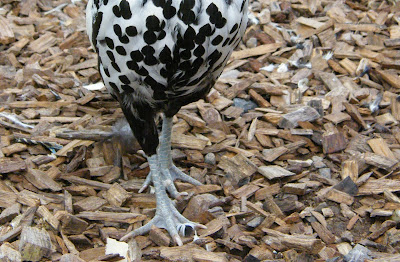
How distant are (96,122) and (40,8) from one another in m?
1.75

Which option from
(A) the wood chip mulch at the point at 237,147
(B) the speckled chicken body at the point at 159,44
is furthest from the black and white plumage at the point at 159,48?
(A) the wood chip mulch at the point at 237,147

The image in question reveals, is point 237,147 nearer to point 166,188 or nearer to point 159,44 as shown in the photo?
point 166,188

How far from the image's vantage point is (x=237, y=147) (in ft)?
11.1

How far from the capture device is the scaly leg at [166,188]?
2.70 m

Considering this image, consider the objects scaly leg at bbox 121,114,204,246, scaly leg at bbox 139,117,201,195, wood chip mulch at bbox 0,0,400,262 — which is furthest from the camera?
scaly leg at bbox 139,117,201,195

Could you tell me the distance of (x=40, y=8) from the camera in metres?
4.63

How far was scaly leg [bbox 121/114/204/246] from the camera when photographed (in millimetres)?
2695

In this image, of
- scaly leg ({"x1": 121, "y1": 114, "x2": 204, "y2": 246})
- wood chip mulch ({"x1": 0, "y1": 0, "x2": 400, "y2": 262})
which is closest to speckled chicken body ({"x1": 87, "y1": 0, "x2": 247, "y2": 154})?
scaly leg ({"x1": 121, "y1": 114, "x2": 204, "y2": 246})

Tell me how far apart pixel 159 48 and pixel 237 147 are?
50.6 inches

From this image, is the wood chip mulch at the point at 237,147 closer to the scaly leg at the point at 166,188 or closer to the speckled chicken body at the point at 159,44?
the scaly leg at the point at 166,188

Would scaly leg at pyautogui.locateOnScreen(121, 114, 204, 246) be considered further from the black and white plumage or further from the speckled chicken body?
the speckled chicken body

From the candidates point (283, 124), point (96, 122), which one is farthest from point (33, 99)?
point (283, 124)

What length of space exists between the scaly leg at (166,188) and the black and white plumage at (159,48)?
14mm

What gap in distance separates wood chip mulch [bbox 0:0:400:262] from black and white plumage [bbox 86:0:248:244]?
0.32 m
